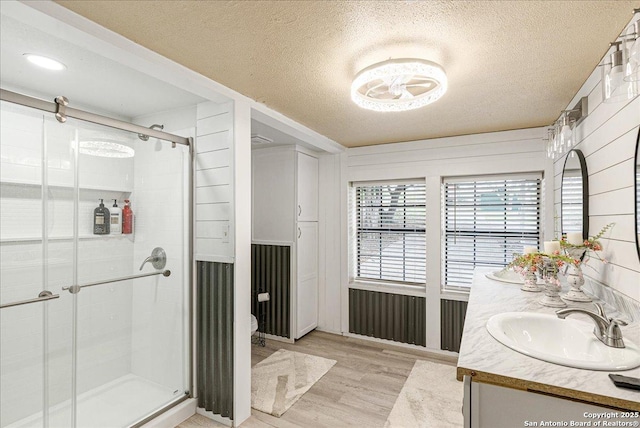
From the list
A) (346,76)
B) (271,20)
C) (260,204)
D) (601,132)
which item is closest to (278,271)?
(260,204)

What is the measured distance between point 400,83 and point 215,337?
6.81ft

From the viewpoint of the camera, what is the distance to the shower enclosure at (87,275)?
6.11ft

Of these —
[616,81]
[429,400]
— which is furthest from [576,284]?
[429,400]

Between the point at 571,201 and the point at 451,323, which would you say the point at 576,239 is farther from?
the point at 451,323

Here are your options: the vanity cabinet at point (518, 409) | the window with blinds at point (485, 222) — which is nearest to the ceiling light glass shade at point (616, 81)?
the vanity cabinet at point (518, 409)

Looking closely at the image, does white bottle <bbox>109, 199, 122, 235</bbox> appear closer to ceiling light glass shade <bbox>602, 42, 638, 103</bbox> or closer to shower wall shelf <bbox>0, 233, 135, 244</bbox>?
shower wall shelf <bbox>0, 233, 135, 244</bbox>

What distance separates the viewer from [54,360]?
197cm

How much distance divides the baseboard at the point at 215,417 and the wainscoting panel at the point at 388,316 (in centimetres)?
194

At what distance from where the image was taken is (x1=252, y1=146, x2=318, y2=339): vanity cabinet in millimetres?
3699

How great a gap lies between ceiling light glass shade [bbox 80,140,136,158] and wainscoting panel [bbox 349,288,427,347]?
275cm

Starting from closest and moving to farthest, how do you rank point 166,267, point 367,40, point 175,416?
point 367,40, point 175,416, point 166,267

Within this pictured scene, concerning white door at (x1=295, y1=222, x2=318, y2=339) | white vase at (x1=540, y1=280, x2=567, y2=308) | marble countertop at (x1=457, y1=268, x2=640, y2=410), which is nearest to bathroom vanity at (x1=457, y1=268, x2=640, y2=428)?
marble countertop at (x1=457, y1=268, x2=640, y2=410)

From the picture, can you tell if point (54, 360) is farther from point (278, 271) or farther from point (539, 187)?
point (539, 187)

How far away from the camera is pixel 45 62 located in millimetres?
1805
